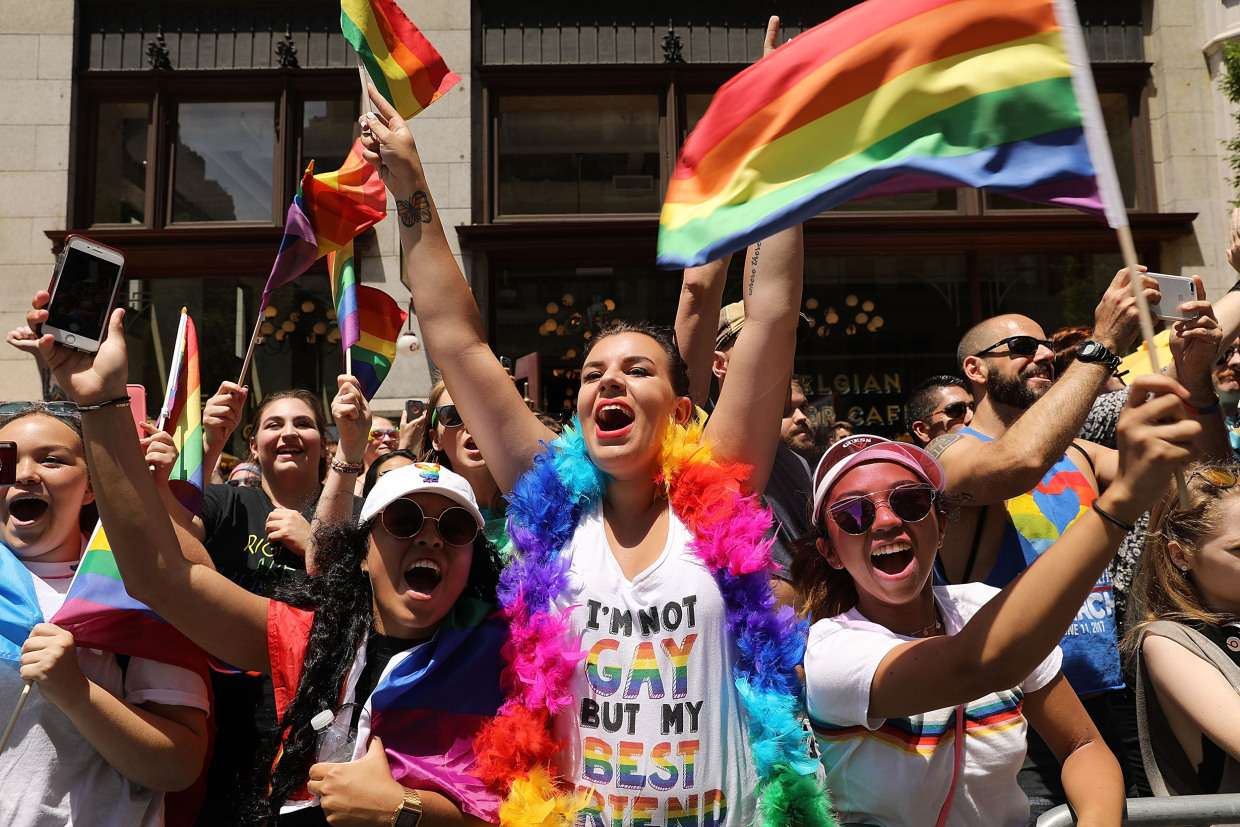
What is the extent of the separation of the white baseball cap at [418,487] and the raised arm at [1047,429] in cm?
147

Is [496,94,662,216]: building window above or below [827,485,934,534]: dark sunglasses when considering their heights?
above

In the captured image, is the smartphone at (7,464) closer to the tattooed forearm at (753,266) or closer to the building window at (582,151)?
the tattooed forearm at (753,266)

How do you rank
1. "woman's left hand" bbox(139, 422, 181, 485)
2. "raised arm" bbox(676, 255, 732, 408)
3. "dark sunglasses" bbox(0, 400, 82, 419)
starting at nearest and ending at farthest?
"dark sunglasses" bbox(0, 400, 82, 419)
"woman's left hand" bbox(139, 422, 181, 485)
"raised arm" bbox(676, 255, 732, 408)

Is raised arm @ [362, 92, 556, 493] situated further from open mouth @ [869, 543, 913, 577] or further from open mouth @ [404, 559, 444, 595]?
open mouth @ [869, 543, 913, 577]

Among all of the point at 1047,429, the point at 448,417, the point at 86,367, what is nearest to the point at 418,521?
the point at 86,367

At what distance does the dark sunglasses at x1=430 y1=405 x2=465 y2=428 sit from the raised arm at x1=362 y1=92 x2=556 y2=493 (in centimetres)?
127

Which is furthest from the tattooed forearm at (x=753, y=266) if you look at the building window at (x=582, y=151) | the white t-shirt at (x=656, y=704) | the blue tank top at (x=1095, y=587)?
the building window at (x=582, y=151)

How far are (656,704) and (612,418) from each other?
72 centimetres

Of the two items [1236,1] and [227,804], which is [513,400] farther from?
[1236,1]

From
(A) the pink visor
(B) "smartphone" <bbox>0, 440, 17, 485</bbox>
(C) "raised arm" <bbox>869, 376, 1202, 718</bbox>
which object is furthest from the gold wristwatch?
(B) "smartphone" <bbox>0, 440, 17, 485</bbox>

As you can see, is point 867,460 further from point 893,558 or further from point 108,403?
point 108,403

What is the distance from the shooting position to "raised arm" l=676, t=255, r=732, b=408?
316cm

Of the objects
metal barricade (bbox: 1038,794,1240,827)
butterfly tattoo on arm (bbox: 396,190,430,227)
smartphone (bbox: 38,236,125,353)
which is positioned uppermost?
butterfly tattoo on arm (bbox: 396,190,430,227)

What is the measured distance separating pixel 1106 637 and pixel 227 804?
286 cm
